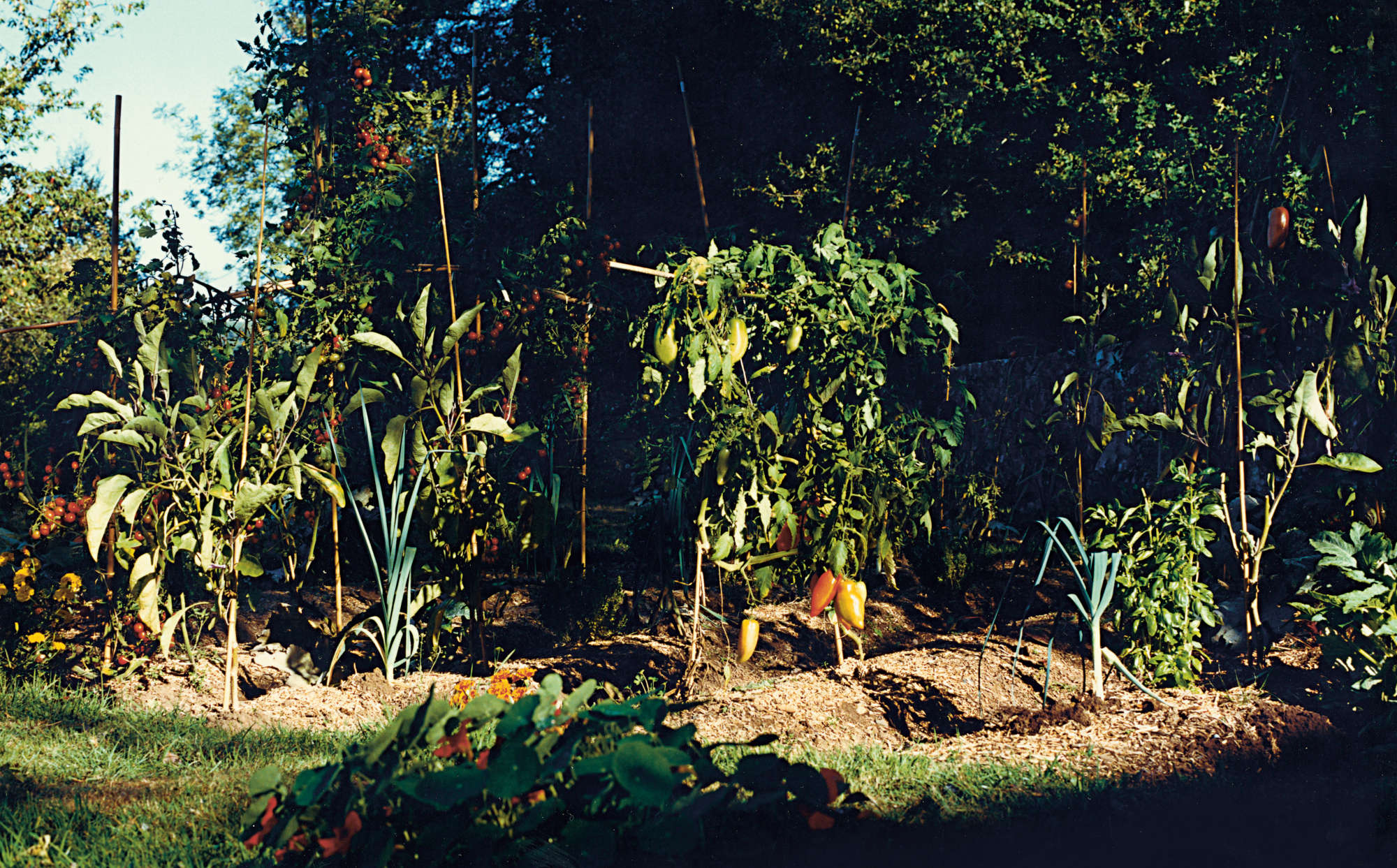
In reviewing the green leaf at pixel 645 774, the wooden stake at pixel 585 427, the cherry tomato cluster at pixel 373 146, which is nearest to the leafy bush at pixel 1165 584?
the wooden stake at pixel 585 427

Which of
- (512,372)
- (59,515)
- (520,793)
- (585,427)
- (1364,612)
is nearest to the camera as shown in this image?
(520,793)

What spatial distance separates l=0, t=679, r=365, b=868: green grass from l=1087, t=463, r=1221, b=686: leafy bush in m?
2.28

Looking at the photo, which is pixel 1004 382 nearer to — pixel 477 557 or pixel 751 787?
pixel 477 557

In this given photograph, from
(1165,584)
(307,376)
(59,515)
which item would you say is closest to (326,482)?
(307,376)

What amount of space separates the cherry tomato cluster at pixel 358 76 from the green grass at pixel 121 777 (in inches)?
87.7

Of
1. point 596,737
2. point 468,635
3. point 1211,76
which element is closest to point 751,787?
point 596,737

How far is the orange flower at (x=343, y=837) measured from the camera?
149 cm

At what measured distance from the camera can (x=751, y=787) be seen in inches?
63.6

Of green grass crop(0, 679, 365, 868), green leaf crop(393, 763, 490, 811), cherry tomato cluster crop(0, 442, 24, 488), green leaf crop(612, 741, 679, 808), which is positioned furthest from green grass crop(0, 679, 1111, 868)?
cherry tomato cluster crop(0, 442, 24, 488)

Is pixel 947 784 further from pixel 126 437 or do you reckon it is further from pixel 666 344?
pixel 126 437

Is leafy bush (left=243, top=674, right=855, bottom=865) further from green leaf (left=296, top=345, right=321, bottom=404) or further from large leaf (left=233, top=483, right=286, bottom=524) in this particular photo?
green leaf (left=296, top=345, right=321, bottom=404)

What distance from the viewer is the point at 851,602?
306 centimetres

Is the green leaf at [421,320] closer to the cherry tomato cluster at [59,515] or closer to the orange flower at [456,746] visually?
the cherry tomato cluster at [59,515]

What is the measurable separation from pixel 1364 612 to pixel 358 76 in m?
3.65
